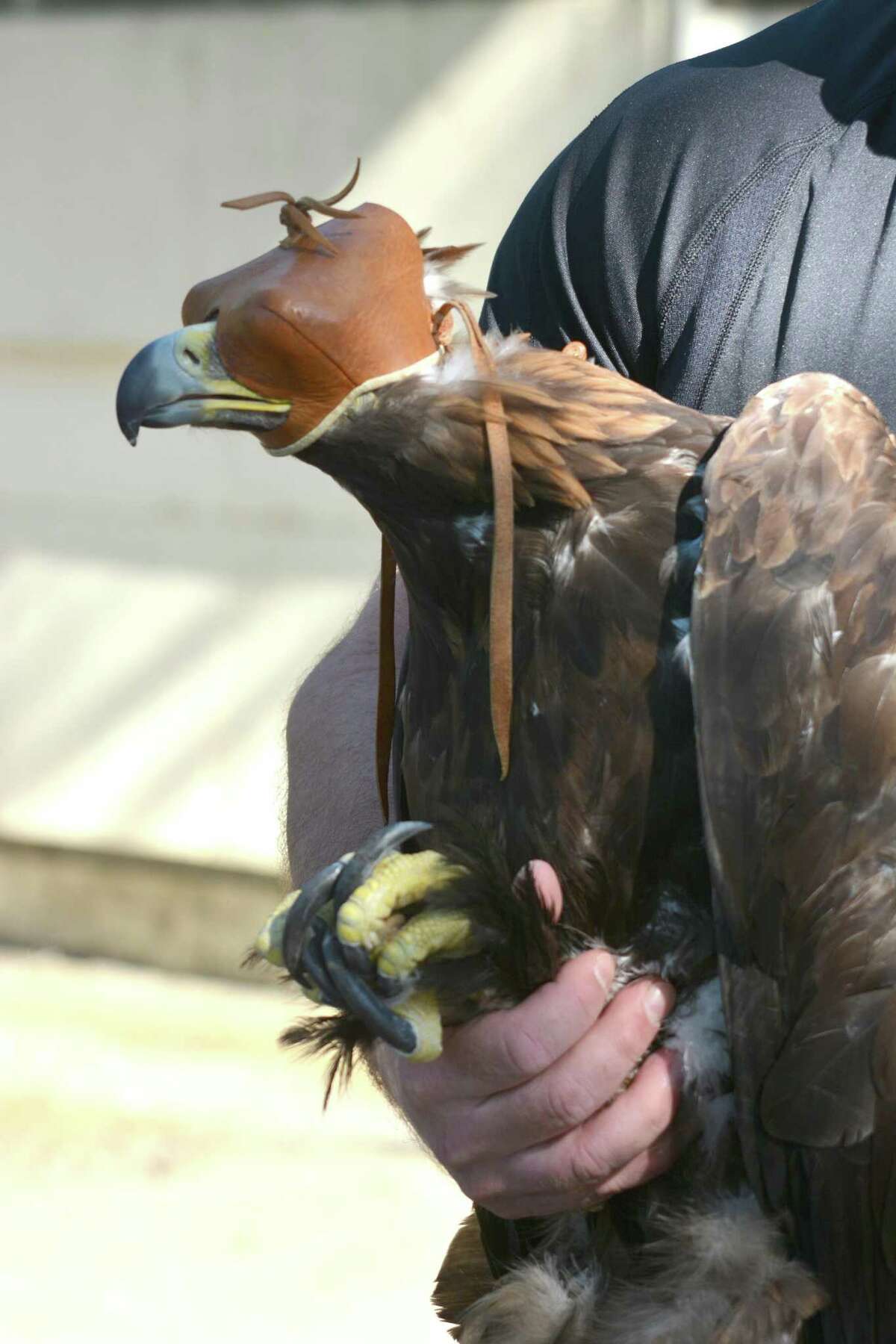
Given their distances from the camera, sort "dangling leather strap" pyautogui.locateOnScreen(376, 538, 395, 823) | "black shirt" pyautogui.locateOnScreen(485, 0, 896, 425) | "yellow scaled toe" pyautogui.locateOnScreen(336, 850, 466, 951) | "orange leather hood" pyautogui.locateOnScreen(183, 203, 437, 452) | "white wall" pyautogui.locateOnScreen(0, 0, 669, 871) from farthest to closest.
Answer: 1. "white wall" pyautogui.locateOnScreen(0, 0, 669, 871)
2. "black shirt" pyautogui.locateOnScreen(485, 0, 896, 425)
3. "dangling leather strap" pyautogui.locateOnScreen(376, 538, 395, 823)
4. "yellow scaled toe" pyautogui.locateOnScreen(336, 850, 466, 951)
5. "orange leather hood" pyautogui.locateOnScreen(183, 203, 437, 452)

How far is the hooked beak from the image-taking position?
1.64 meters

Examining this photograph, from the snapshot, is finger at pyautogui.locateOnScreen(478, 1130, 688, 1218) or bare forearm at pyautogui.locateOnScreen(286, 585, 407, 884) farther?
bare forearm at pyautogui.locateOnScreen(286, 585, 407, 884)

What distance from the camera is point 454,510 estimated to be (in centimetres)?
175

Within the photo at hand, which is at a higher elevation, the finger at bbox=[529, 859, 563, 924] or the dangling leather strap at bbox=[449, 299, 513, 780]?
the dangling leather strap at bbox=[449, 299, 513, 780]

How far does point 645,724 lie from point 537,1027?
1.12ft

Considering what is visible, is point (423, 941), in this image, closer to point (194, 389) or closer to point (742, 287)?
point (194, 389)

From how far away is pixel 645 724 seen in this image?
1.78 metres


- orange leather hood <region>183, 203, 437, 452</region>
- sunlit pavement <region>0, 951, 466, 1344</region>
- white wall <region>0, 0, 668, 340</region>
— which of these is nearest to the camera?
orange leather hood <region>183, 203, 437, 452</region>

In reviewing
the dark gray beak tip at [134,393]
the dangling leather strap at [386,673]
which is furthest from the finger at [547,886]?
the dark gray beak tip at [134,393]

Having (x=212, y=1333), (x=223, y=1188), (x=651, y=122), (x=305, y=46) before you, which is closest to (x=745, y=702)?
(x=651, y=122)

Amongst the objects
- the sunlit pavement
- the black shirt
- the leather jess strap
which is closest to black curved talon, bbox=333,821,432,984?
the leather jess strap

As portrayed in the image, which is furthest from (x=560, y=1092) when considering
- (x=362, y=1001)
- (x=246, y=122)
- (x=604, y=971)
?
(x=246, y=122)

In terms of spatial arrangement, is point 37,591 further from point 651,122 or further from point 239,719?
point 651,122

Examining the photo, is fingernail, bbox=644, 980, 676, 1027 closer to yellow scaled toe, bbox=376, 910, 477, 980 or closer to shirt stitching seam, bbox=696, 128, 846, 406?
yellow scaled toe, bbox=376, 910, 477, 980
